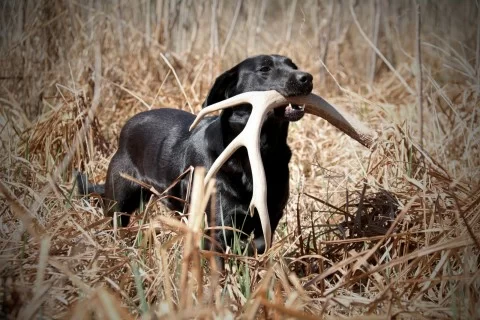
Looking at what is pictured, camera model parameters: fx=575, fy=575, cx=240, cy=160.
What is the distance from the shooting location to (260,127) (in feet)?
8.21

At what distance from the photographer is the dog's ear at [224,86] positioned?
321cm

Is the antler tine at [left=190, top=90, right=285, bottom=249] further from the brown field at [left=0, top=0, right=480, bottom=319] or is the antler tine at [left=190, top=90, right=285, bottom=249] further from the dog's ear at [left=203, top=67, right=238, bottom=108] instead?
the dog's ear at [left=203, top=67, right=238, bottom=108]

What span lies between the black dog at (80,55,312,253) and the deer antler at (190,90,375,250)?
101 millimetres

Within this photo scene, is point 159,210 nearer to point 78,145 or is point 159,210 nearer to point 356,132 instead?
point 78,145

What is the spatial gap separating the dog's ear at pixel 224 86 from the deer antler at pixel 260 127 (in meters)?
0.51

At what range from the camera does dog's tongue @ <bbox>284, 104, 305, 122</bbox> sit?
2.91 m

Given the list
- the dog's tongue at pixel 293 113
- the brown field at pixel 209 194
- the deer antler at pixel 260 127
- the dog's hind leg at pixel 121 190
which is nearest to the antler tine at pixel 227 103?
the deer antler at pixel 260 127

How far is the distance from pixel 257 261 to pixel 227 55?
4.60m

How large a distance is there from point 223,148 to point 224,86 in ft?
1.42

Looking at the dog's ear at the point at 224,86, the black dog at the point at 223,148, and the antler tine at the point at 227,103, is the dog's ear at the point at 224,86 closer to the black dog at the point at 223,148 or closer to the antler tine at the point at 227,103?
the black dog at the point at 223,148

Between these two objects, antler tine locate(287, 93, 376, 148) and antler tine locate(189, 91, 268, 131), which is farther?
antler tine locate(287, 93, 376, 148)

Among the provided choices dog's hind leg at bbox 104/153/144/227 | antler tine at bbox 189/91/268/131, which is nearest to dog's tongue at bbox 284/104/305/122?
antler tine at bbox 189/91/268/131

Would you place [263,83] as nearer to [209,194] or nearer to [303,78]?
[303,78]

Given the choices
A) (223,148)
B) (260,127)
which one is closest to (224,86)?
(223,148)
